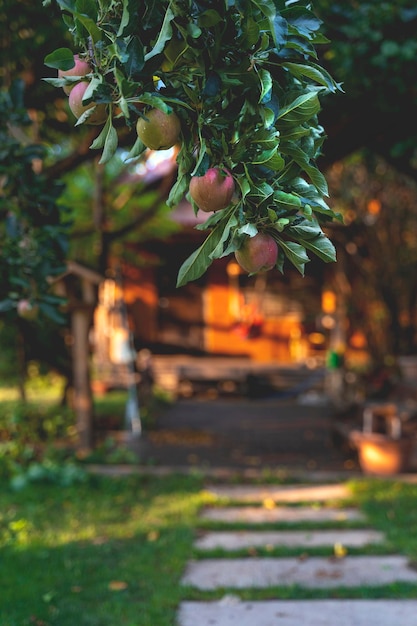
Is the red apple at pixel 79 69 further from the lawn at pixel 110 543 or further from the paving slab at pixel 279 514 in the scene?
the paving slab at pixel 279 514

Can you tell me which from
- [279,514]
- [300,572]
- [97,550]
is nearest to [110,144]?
[300,572]

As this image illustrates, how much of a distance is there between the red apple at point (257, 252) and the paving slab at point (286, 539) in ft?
12.1

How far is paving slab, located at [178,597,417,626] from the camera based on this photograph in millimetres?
3658

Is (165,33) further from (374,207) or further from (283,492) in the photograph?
(374,207)

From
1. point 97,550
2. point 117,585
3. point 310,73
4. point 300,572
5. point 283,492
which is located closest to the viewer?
point 310,73

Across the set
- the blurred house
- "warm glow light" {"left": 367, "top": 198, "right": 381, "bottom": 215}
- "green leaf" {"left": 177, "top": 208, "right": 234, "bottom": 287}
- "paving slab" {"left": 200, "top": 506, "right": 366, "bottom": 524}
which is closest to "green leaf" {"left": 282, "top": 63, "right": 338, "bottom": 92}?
"green leaf" {"left": 177, "top": 208, "right": 234, "bottom": 287}

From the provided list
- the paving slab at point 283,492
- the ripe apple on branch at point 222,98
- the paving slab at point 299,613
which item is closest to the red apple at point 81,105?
the ripe apple on branch at point 222,98

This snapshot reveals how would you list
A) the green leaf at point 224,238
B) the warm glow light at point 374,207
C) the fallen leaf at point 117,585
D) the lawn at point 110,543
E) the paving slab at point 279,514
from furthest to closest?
1. the warm glow light at point 374,207
2. the paving slab at point 279,514
3. the fallen leaf at point 117,585
4. the lawn at point 110,543
5. the green leaf at point 224,238

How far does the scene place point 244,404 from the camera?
1346 cm

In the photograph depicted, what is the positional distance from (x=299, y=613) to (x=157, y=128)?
9.78 feet

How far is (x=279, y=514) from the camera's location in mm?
6020

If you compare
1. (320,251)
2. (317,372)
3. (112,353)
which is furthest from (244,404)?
(320,251)

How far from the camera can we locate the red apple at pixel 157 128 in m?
1.74

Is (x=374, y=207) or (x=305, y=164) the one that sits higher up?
(x=374, y=207)
